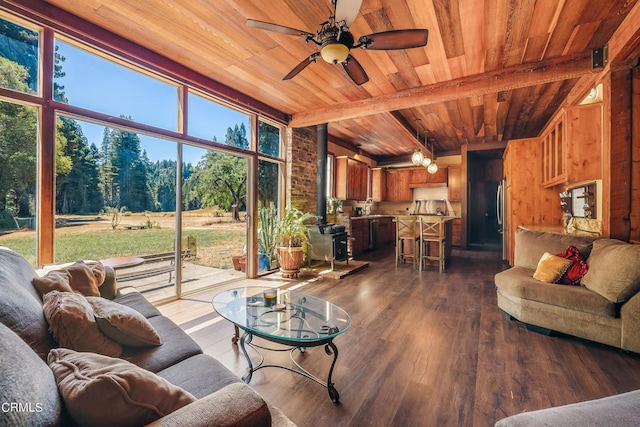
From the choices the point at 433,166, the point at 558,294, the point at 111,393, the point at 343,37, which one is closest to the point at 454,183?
the point at 433,166

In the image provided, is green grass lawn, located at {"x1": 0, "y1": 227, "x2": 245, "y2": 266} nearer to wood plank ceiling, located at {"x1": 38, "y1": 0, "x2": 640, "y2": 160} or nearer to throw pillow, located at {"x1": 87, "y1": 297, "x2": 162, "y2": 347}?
throw pillow, located at {"x1": 87, "y1": 297, "x2": 162, "y2": 347}

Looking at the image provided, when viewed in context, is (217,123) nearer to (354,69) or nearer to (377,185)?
(354,69)

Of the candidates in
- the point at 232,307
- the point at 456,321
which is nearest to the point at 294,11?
the point at 232,307

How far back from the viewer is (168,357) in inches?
54.3

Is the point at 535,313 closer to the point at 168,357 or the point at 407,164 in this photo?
the point at 168,357

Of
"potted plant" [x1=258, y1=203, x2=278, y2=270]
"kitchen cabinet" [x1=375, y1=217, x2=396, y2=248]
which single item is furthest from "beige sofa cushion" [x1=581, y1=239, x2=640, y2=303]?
"kitchen cabinet" [x1=375, y1=217, x2=396, y2=248]

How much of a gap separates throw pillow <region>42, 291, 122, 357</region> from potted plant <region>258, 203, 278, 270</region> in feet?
11.6

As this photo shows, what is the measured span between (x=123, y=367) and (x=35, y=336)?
1.86 feet

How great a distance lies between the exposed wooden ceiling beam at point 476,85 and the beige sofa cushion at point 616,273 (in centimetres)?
199

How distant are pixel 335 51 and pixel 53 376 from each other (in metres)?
2.31

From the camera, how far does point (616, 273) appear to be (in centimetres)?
221

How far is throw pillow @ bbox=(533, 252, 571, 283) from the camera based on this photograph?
105 inches

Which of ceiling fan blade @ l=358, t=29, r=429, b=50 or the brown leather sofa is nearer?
the brown leather sofa

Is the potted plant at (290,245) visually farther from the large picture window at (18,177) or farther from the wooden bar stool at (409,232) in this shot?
the large picture window at (18,177)
